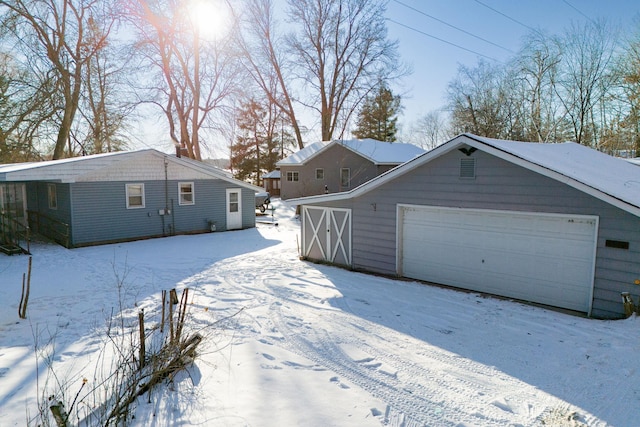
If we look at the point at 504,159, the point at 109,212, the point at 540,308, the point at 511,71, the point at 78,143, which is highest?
the point at 511,71

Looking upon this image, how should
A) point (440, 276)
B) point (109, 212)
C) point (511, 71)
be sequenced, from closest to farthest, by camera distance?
point (440, 276) → point (109, 212) → point (511, 71)

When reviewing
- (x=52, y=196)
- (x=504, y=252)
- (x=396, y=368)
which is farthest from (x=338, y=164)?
(x=396, y=368)

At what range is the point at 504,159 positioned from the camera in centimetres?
838

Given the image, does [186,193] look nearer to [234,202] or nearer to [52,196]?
[234,202]

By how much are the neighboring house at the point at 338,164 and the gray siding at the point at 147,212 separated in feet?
35.2

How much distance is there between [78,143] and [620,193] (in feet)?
102

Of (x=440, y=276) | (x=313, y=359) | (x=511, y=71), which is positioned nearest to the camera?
(x=313, y=359)

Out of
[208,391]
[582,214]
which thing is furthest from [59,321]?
[582,214]

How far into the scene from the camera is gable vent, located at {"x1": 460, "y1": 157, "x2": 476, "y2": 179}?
898 centimetres

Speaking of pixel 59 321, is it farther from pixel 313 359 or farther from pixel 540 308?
pixel 540 308

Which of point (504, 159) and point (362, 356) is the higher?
point (504, 159)

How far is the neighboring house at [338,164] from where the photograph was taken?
27.8 m

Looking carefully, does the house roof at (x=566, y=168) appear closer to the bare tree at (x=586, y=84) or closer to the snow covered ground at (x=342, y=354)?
the snow covered ground at (x=342, y=354)

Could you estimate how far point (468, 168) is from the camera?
907 centimetres
